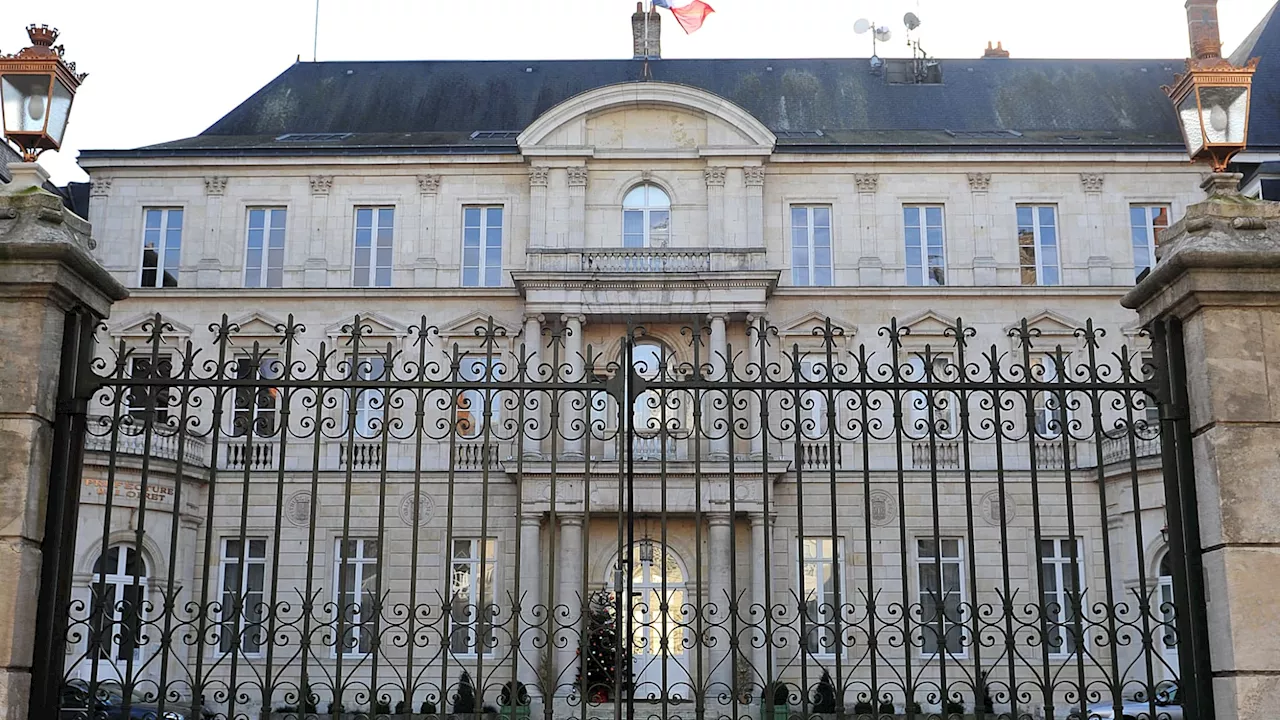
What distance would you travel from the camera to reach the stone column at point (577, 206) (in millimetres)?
24516

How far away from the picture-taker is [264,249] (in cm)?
2523

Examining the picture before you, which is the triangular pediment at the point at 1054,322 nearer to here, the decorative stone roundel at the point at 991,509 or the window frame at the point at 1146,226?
the window frame at the point at 1146,226

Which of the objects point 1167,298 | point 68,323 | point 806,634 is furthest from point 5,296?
point 1167,298

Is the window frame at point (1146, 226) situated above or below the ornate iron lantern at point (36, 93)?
above

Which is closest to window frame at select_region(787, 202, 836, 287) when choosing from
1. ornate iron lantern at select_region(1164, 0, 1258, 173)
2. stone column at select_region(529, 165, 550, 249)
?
stone column at select_region(529, 165, 550, 249)

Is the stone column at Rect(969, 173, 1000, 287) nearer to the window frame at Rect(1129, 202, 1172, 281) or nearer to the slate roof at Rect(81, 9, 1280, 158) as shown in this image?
the slate roof at Rect(81, 9, 1280, 158)

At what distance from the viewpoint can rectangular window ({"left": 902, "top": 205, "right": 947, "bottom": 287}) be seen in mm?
24875

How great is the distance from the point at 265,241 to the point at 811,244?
1079cm

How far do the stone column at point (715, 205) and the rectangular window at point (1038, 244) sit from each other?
589cm

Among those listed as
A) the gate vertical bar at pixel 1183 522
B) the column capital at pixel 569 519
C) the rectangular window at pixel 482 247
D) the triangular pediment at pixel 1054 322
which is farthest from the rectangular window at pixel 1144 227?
the gate vertical bar at pixel 1183 522

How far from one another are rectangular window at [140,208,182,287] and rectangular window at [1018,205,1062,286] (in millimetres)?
16541

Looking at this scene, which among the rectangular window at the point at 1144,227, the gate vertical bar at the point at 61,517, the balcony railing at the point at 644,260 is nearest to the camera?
the gate vertical bar at the point at 61,517

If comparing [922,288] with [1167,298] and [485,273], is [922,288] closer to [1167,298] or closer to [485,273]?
[485,273]

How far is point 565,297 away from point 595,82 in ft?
27.8
